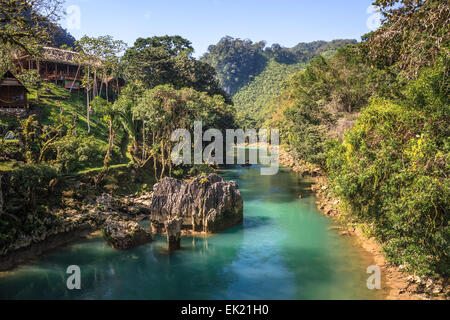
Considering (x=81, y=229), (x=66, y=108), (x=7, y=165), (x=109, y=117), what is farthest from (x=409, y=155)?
(x=66, y=108)

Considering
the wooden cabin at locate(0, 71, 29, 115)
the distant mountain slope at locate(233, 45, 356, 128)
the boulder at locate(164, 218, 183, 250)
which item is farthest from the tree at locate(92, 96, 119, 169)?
the distant mountain slope at locate(233, 45, 356, 128)

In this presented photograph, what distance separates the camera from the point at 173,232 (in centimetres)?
1677

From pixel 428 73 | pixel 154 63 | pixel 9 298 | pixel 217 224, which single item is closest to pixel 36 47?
pixel 9 298

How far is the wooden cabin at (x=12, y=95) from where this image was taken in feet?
86.2

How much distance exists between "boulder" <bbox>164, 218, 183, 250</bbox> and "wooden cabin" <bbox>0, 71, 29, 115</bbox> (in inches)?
709

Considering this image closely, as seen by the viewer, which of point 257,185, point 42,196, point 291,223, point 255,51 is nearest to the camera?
point 42,196

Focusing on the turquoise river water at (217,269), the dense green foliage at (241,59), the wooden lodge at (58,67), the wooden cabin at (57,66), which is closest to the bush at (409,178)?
the turquoise river water at (217,269)

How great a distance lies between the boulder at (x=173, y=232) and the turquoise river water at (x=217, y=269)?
430mm

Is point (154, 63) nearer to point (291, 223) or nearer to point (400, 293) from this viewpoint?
point (291, 223)

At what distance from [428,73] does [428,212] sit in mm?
5392

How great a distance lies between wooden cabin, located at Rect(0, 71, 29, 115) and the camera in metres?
26.3

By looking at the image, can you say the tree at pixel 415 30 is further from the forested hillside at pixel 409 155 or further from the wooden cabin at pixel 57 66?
the wooden cabin at pixel 57 66

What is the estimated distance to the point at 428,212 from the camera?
11047mm

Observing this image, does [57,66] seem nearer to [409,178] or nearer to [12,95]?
[12,95]
